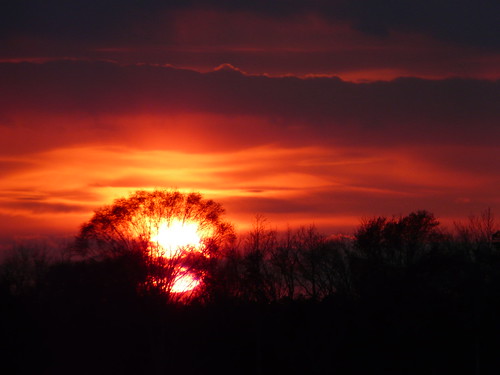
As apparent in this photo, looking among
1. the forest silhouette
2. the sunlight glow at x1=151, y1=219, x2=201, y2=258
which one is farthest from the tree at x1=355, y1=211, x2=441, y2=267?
the sunlight glow at x1=151, y1=219, x2=201, y2=258

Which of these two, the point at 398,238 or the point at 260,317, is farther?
the point at 398,238

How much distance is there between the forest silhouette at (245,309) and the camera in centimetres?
5444

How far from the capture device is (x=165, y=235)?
245ft

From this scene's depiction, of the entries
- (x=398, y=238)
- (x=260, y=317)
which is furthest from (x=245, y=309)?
(x=398, y=238)

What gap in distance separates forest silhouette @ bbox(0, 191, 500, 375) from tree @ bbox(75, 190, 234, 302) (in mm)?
153

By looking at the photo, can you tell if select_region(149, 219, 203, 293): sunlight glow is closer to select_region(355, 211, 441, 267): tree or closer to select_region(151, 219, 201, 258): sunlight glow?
select_region(151, 219, 201, 258): sunlight glow

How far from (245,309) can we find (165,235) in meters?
12.8

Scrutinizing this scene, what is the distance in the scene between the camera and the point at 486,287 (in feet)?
172

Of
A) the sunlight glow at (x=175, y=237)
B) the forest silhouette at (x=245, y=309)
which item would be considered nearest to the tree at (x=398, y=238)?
the forest silhouette at (x=245, y=309)

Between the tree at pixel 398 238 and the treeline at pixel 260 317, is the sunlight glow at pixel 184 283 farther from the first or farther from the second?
the tree at pixel 398 238

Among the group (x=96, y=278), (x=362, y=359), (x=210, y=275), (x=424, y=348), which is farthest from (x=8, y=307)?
(x=424, y=348)

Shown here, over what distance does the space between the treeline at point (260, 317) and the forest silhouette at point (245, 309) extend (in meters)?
0.10

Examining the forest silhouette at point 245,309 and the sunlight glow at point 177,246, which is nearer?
the forest silhouette at point 245,309

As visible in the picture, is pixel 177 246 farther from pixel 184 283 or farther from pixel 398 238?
pixel 398 238
